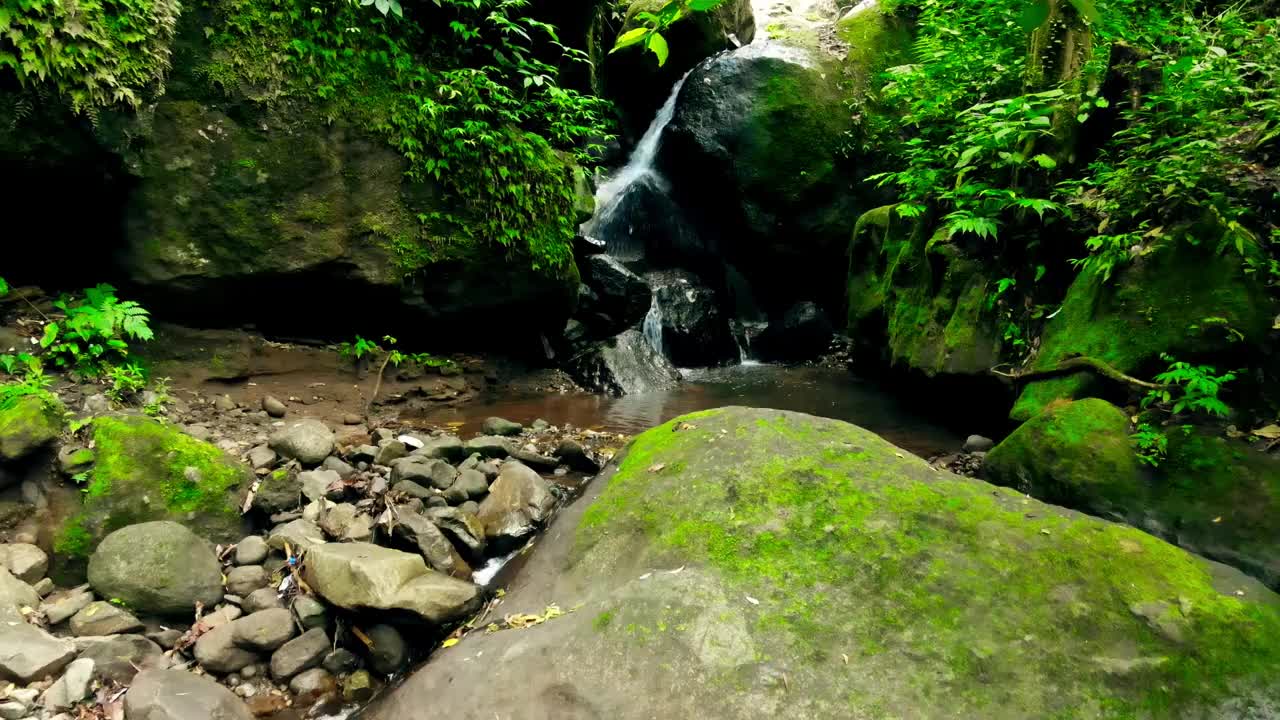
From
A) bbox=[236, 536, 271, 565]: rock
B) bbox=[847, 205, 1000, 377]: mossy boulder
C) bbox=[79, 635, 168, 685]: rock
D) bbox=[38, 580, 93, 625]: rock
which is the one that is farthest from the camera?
bbox=[847, 205, 1000, 377]: mossy boulder

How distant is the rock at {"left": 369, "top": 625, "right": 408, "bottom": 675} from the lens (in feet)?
10.4

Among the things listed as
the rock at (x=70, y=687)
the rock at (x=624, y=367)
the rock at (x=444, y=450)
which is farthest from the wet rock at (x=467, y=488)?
the rock at (x=624, y=367)

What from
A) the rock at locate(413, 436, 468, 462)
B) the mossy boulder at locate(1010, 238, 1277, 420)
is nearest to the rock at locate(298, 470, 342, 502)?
the rock at locate(413, 436, 468, 462)

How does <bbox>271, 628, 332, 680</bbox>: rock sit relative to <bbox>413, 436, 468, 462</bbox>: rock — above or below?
below

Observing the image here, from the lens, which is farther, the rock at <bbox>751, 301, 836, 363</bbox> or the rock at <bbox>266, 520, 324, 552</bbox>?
the rock at <bbox>751, 301, 836, 363</bbox>

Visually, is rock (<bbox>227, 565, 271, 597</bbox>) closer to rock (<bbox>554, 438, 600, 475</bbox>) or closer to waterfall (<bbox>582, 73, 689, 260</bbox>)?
rock (<bbox>554, 438, 600, 475</bbox>)

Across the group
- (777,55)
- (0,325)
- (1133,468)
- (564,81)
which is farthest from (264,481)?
(777,55)

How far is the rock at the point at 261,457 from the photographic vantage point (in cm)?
429

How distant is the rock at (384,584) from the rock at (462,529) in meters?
0.49

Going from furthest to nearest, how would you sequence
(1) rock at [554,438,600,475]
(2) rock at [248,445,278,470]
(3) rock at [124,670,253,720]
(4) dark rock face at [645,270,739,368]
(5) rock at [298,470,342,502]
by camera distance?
(4) dark rock face at [645,270,739,368] < (1) rock at [554,438,600,475] < (2) rock at [248,445,278,470] < (5) rock at [298,470,342,502] < (3) rock at [124,670,253,720]

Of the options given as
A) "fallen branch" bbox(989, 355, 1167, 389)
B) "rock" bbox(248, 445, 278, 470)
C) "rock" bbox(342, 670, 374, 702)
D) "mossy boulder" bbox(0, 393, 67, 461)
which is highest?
"fallen branch" bbox(989, 355, 1167, 389)

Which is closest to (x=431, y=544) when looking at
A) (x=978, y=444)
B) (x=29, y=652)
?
(x=29, y=652)

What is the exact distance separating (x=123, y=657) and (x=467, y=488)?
6.45 feet

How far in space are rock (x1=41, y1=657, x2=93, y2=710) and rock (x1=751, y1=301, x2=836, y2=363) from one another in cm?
1071
